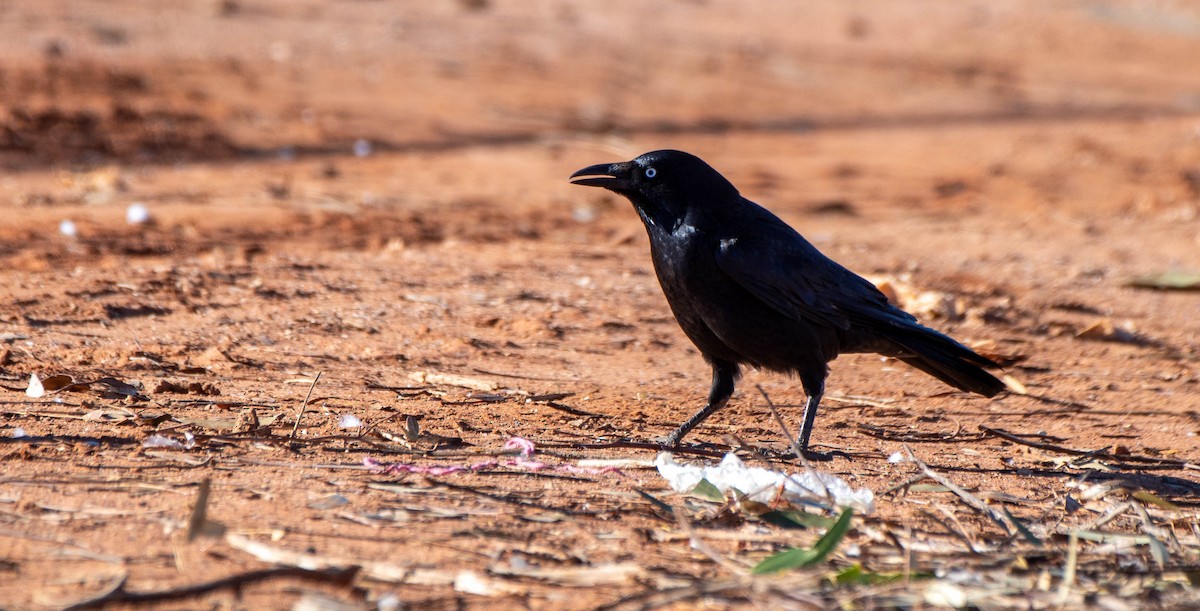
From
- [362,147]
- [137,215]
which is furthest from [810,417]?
[362,147]

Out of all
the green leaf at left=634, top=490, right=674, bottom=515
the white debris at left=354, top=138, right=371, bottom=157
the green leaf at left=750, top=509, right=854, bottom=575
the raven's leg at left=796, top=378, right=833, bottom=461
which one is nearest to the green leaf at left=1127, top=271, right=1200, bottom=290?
the raven's leg at left=796, top=378, right=833, bottom=461

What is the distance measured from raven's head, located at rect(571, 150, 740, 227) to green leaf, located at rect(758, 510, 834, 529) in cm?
135

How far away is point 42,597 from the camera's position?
281 centimetres

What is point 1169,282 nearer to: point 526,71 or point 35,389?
point 35,389

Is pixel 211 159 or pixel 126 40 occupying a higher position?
pixel 126 40

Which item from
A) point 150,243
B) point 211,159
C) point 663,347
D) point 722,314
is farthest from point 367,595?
point 211,159

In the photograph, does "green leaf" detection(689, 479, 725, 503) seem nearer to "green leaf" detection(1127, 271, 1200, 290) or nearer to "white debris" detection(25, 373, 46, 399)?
"white debris" detection(25, 373, 46, 399)

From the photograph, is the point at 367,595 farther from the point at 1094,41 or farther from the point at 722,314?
the point at 1094,41

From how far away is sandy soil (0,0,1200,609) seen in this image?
3254 millimetres

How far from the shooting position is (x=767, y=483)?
149 inches

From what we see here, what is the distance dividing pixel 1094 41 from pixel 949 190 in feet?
30.3

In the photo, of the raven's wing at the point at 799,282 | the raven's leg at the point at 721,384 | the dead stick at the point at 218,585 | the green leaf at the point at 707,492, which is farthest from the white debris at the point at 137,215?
the dead stick at the point at 218,585

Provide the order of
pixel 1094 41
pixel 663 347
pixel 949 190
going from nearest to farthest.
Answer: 1. pixel 663 347
2. pixel 949 190
3. pixel 1094 41

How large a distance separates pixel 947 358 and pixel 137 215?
4.94 metres
